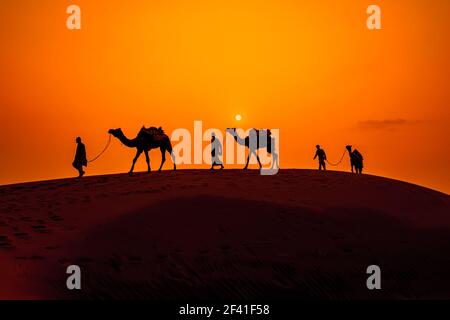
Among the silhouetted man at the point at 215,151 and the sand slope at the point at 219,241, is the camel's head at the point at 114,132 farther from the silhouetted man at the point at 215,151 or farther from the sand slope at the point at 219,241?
the silhouetted man at the point at 215,151

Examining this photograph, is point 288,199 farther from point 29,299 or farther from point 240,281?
point 29,299

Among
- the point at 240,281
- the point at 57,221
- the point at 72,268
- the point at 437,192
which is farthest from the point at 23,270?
the point at 437,192

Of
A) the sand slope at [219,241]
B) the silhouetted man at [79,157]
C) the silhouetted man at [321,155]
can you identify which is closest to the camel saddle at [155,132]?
the silhouetted man at [79,157]

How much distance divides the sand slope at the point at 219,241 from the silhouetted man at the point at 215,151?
283cm

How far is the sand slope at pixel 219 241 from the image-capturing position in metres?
15.5

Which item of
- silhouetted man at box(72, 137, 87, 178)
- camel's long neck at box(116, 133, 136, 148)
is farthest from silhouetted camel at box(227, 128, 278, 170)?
silhouetted man at box(72, 137, 87, 178)

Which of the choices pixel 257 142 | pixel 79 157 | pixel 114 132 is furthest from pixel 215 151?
pixel 79 157

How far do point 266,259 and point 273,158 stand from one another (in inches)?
506

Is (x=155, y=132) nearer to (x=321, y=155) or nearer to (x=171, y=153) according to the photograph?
(x=171, y=153)

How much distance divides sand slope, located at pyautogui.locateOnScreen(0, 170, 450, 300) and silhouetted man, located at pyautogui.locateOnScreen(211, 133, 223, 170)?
2834mm

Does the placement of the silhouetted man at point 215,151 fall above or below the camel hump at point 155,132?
below

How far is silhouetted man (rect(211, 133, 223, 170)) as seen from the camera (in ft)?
90.8
